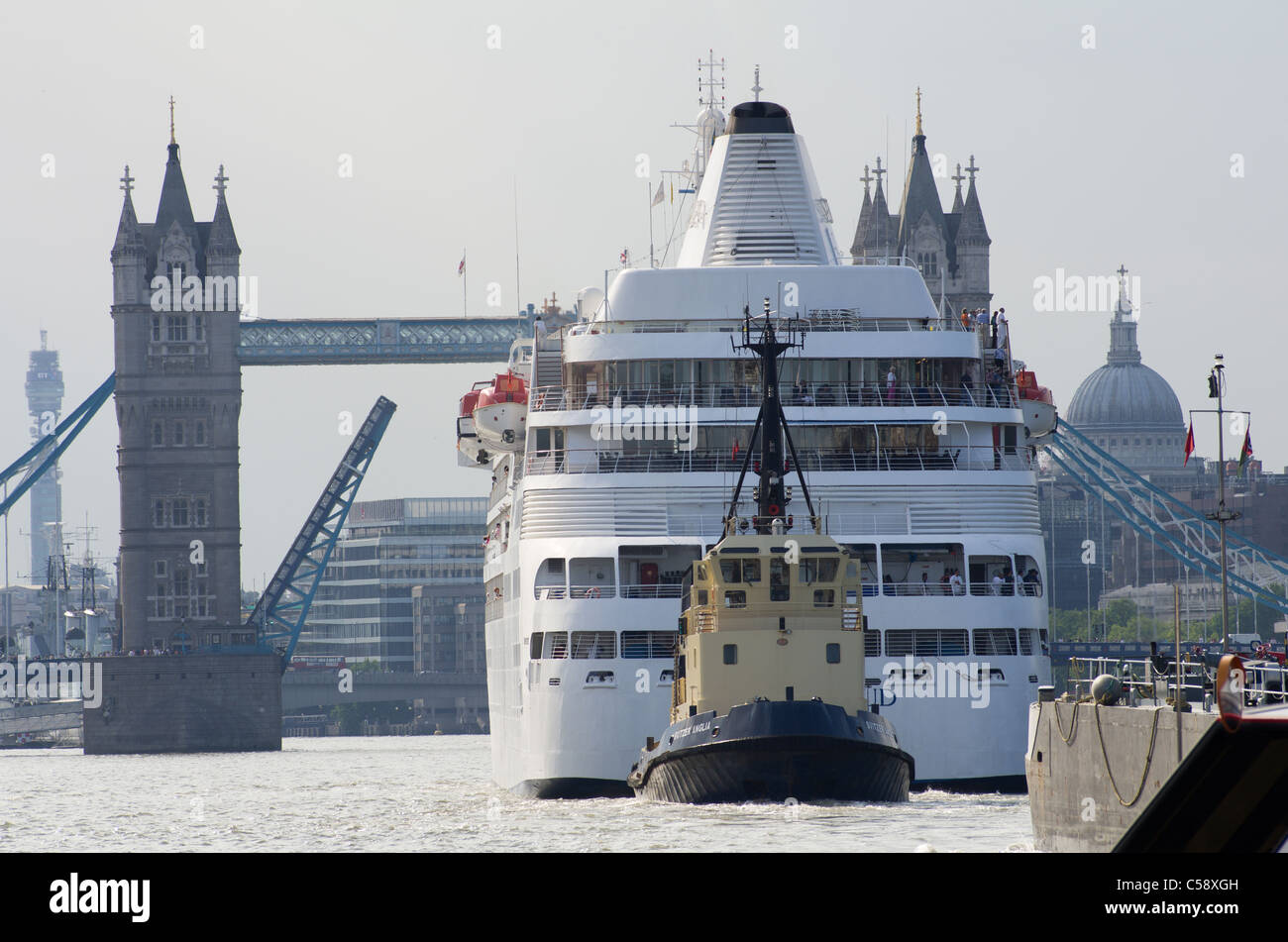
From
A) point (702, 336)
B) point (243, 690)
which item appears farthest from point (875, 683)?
point (243, 690)

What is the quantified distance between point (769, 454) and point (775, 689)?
5785 mm

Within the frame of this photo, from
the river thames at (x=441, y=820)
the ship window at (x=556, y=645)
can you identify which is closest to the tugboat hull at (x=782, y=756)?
the river thames at (x=441, y=820)

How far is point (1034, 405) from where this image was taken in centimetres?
6003

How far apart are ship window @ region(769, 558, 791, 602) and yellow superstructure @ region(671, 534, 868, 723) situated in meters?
0.02

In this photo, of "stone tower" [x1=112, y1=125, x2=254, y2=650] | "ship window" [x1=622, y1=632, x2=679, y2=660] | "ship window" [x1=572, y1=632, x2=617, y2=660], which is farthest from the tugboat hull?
"stone tower" [x1=112, y1=125, x2=254, y2=650]

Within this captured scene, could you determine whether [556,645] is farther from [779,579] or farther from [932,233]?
[932,233]

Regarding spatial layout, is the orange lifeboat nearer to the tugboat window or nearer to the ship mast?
the ship mast

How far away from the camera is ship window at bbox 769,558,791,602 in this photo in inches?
1677

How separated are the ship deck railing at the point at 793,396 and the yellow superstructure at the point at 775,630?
911 centimetres

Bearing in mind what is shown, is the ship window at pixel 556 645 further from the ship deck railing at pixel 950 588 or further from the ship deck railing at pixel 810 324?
the ship deck railing at pixel 810 324

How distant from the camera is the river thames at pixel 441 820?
121 feet

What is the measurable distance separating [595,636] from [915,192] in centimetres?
10641

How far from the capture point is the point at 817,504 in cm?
4953
